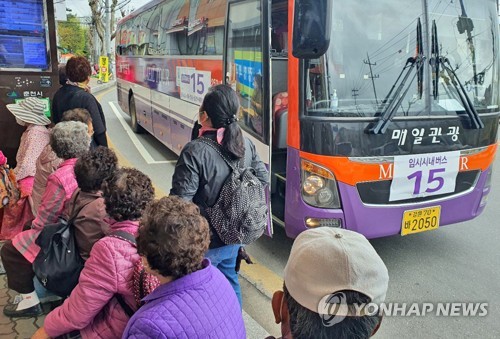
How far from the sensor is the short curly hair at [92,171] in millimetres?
2293

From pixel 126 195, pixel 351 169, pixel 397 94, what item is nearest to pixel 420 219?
pixel 351 169

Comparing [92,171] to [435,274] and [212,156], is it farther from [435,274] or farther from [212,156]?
[435,274]

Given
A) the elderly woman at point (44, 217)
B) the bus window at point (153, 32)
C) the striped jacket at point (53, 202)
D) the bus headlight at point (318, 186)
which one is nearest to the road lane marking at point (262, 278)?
the bus headlight at point (318, 186)

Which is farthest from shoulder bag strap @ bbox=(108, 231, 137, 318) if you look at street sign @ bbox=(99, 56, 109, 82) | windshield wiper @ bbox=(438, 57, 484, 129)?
street sign @ bbox=(99, 56, 109, 82)

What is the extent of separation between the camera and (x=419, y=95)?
11.7 ft

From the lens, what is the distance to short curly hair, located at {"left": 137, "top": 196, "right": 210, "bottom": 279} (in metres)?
1.54

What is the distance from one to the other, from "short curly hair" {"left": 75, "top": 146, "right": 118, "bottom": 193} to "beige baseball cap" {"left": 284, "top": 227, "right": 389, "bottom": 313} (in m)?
1.39

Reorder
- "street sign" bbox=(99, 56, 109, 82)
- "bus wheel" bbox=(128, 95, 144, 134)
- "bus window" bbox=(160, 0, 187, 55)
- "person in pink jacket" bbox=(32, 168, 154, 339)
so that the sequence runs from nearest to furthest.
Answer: "person in pink jacket" bbox=(32, 168, 154, 339) → "bus window" bbox=(160, 0, 187, 55) → "bus wheel" bbox=(128, 95, 144, 134) → "street sign" bbox=(99, 56, 109, 82)

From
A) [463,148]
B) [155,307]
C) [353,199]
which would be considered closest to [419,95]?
[463,148]

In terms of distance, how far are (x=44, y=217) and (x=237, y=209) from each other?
3.72 ft

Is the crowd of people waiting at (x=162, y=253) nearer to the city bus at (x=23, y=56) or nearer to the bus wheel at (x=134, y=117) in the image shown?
the city bus at (x=23, y=56)

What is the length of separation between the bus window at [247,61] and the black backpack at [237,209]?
136cm

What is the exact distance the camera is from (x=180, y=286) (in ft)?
5.00

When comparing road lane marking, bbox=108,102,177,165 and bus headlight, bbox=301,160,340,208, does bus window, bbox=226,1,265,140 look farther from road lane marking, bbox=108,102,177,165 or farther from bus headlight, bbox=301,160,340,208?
road lane marking, bbox=108,102,177,165
